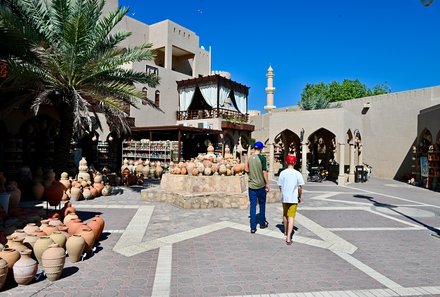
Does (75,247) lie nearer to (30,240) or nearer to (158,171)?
(30,240)

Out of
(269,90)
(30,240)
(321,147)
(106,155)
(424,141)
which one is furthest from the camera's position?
(269,90)

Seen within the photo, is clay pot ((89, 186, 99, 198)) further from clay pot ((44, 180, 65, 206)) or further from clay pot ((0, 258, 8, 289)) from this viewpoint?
clay pot ((0, 258, 8, 289))

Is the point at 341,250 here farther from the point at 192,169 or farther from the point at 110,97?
the point at 110,97

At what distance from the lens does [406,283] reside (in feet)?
14.1

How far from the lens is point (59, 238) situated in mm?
4766

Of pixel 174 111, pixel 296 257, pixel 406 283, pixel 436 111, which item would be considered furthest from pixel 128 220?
pixel 174 111

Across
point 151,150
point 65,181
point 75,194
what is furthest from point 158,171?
point 65,181

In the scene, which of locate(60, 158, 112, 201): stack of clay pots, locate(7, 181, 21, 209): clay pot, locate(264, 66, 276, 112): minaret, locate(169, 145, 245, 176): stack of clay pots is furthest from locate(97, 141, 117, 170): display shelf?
locate(264, 66, 276, 112): minaret

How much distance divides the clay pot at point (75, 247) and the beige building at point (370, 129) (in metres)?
15.7

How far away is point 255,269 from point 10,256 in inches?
131

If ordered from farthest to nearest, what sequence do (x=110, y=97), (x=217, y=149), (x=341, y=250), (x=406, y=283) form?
1. (x=217, y=149)
2. (x=110, y=97)
3. (x=341, y=250)
4. (x=406, y=283)

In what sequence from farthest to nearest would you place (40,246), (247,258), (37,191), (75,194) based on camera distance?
(75,194)
(37,191)
(247,258)
(40,246)

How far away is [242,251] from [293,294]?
166cm

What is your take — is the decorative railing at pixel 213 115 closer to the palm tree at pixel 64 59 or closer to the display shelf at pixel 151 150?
the display shelf at pixel 151 150
